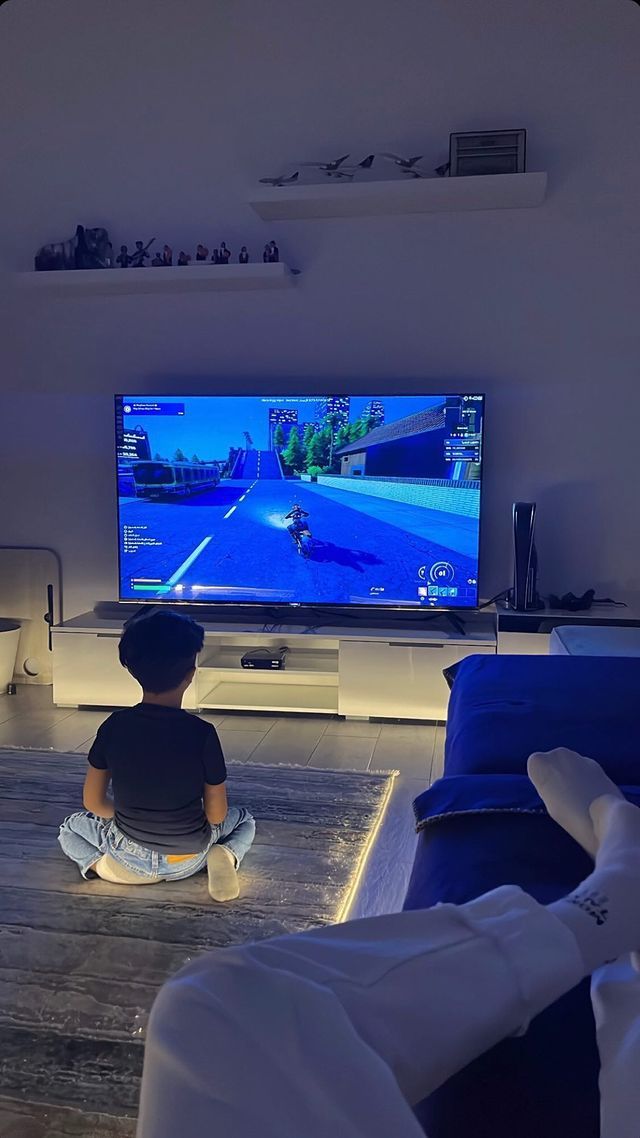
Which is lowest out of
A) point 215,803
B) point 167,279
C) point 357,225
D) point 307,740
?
point 307,740

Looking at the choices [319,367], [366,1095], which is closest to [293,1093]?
[366,1095]

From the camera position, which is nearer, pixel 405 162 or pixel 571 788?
pixel 571 788

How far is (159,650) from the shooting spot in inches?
81.7

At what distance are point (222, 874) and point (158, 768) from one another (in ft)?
1.09

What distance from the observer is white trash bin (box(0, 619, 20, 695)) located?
4.01 metres

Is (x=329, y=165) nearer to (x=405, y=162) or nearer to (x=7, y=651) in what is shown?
(x=405, y=162)

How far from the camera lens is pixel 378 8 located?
11.8 ft

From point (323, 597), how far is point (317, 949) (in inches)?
121

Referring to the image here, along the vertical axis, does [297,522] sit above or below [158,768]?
above

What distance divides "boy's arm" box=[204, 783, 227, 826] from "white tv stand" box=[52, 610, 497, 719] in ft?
4.94

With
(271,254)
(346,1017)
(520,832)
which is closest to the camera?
(346,1017)

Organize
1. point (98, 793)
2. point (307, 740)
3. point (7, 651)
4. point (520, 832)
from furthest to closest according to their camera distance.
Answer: point (7, 651) < point (307, 740) < point (98, 793) < point (520, 832)

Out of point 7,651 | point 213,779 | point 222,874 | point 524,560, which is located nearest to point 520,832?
point 213,779

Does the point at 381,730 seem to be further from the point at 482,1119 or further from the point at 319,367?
the point at 482,1119
